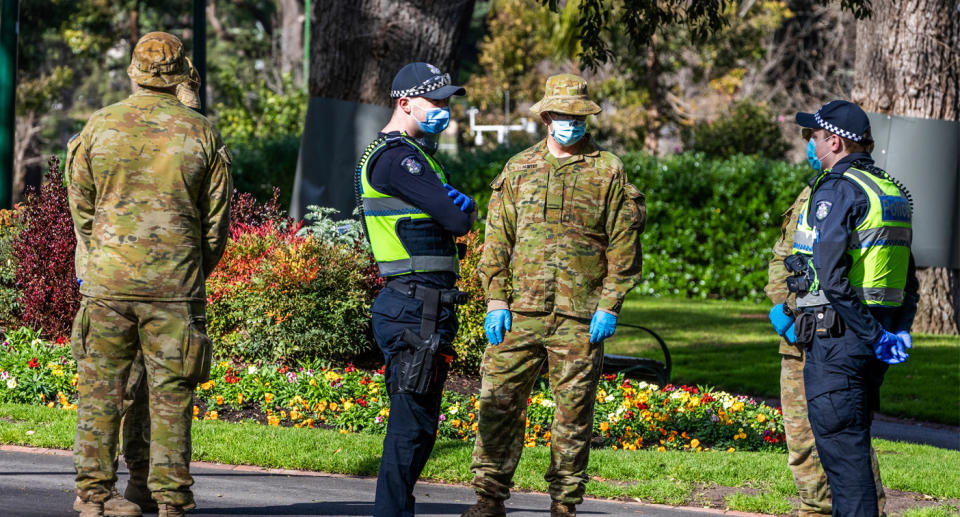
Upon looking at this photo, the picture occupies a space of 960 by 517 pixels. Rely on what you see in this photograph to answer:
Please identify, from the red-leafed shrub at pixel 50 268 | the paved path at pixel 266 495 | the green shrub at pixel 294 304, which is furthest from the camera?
the red-leafed shrub at pixel 50 268

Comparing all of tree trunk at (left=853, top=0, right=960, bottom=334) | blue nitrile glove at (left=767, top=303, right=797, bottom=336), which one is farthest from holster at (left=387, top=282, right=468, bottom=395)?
tree trunk at (left=853, top=0, right=960, bottom=334)

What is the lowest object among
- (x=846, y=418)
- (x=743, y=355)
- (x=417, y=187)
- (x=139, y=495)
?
(x=743, y=355)

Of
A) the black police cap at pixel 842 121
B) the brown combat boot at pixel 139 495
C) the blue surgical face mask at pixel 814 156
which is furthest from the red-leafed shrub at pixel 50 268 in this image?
the black police cap at pixel 842 121

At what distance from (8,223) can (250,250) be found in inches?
110

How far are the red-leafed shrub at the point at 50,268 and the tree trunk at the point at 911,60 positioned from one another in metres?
10.7

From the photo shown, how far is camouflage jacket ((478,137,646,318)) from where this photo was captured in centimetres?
605

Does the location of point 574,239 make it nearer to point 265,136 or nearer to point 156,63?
point 156,63

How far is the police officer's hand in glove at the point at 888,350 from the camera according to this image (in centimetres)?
548

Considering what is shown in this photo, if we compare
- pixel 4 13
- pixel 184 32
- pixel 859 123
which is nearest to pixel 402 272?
pixel 859 123

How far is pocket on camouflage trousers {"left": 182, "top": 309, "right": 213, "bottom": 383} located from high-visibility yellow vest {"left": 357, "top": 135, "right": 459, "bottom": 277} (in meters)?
0.88

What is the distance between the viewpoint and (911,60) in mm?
16312

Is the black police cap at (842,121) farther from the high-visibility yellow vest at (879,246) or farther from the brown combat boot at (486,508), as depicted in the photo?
the brown combat boot at (486,508)

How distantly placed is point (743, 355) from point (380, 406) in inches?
262

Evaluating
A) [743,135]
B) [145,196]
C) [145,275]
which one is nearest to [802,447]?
[145,275]
